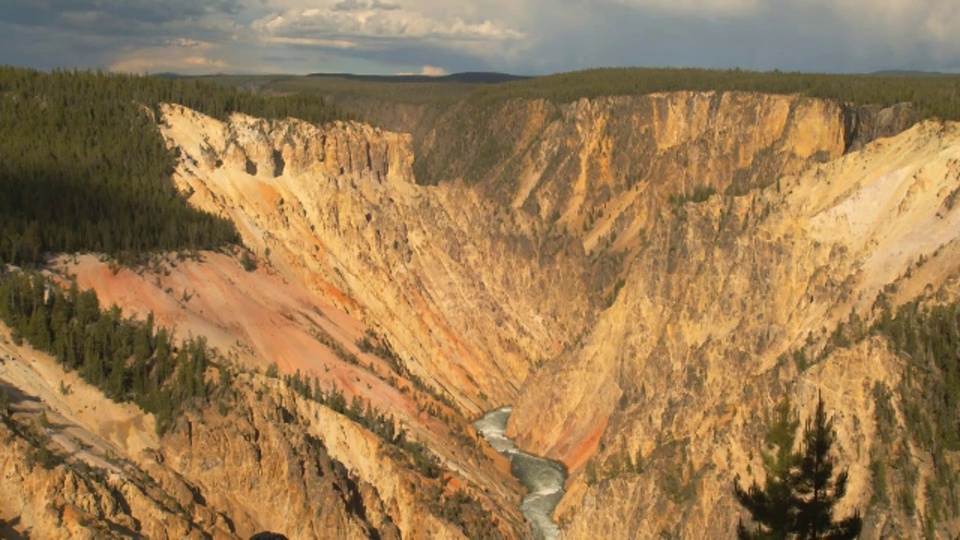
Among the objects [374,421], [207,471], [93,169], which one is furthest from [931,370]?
Answer: [93,169]

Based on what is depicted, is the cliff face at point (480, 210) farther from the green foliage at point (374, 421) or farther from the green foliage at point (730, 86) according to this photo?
the green foliage at point (374, 421)

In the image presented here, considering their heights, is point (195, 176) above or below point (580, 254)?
above

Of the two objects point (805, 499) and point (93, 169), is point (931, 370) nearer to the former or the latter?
point (805, 499)

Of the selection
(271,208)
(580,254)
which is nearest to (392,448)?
(271,208)

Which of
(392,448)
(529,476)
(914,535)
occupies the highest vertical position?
(914,535)

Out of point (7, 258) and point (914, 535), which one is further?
point (7, 258)

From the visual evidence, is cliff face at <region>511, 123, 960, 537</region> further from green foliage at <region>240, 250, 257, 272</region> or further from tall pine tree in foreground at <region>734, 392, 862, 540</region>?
green foliage at <region>240, 250, 257, 272</region>

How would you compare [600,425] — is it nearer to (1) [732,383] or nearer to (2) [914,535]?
(1) [732,383]

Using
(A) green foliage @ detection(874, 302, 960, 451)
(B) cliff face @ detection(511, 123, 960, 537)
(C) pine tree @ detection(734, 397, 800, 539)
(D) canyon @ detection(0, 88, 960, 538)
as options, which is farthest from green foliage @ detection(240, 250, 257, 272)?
(C) pine tree @ detection(734, 397, 800, 539)
